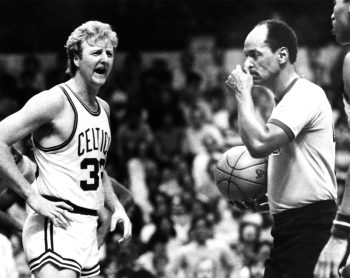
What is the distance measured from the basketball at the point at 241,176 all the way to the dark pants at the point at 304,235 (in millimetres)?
508

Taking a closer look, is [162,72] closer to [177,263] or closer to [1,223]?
[177,263]

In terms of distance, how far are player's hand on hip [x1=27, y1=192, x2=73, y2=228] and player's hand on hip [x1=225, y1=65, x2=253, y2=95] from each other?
1.24 meters

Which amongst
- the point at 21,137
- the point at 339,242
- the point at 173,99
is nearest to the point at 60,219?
the point at 21,137

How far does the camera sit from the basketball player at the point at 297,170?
4.73 m

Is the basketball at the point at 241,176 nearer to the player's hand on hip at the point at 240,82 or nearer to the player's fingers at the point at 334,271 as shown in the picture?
the player's hand on hip at the point at 240,82

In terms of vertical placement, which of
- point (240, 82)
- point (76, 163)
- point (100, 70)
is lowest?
point (76, 163)

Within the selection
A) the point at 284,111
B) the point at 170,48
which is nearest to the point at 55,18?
the point at 170,48

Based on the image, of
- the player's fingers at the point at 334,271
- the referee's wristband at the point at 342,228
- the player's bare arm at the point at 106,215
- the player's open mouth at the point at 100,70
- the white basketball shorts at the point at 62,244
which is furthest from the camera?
the player's bare arm at the point at 106,215

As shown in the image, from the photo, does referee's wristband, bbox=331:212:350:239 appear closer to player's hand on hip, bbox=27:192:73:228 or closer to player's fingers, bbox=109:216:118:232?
player's hand on hip, bbox=27:192:73:228

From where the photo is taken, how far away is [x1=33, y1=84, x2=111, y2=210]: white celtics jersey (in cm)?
507

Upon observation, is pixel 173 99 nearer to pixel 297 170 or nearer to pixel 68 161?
pixel 68 161

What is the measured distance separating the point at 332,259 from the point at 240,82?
1.40 metres

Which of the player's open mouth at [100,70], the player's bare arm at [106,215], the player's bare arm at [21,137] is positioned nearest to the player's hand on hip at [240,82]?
the player's open mouth at [100,70]

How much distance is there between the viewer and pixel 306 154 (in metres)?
4.84
